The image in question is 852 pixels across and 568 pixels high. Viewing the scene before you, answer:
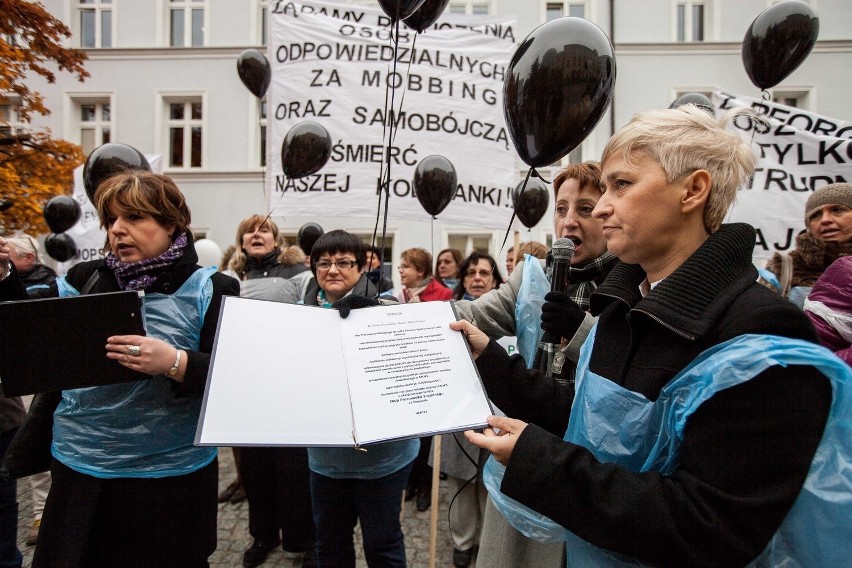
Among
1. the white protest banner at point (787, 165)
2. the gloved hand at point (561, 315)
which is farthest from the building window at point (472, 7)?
the gloved hand at point (561, 315)

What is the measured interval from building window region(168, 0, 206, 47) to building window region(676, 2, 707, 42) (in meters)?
12.3

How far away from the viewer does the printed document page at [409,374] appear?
135cm

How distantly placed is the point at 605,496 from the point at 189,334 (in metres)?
1.52

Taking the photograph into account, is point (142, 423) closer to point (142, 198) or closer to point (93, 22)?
point (142, 198)

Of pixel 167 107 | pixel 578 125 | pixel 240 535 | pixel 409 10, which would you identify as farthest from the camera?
pixel 167 107

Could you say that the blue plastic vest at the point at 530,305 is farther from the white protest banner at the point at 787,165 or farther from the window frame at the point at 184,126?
the window frame at the point at 184,126

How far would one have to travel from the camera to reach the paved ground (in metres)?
3.10

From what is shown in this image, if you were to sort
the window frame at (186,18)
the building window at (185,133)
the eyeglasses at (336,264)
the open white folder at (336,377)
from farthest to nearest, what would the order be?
the building window at (185,133) < the window frame at (186,18) < the eyeglasses at (336,264) < the open white folder at (336,377)

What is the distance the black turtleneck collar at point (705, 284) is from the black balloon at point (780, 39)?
10.2ft

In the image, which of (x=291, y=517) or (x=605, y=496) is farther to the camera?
(x=291, y=517)

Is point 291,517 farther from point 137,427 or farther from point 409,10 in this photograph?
point 409,10

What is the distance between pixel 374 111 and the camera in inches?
188

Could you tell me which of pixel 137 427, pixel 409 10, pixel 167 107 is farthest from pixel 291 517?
pixel 167 107

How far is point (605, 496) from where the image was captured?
3.22ft
